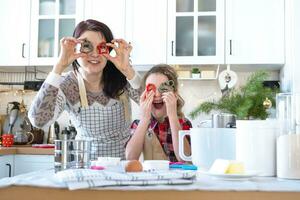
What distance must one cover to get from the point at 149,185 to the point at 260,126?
299 mm

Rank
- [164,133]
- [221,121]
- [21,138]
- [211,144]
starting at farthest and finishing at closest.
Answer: [21,138] → [164,133] → [221,121] → [211,144]

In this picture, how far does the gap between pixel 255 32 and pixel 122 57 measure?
5.10 ft

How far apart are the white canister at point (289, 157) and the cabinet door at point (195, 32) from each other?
1.99 m

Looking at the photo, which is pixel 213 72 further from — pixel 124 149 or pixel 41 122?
pixel 41 122

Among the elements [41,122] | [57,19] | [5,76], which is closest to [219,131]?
[41,122]

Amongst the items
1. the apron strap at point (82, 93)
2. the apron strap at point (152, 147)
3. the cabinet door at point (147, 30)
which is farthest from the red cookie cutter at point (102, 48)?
the cabinet door at point (147, 30)

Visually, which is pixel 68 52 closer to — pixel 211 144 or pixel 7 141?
pixel 211 144

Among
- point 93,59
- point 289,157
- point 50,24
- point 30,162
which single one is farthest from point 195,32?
point 289,157

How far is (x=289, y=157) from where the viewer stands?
819mm

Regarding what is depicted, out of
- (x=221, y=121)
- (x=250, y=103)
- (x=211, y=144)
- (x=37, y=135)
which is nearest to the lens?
(x=211, y=144)

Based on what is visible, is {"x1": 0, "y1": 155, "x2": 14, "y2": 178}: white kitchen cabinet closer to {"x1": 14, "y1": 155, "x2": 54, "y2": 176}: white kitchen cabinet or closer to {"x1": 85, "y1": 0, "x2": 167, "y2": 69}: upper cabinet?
{"x1": 14, "y1": 155, "x2": 54, "y2": 176}: white kitchen cabinet

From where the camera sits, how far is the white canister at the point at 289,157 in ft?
2.64

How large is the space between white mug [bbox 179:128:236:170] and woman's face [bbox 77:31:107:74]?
516 mm

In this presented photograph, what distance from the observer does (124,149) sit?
5.04ft
